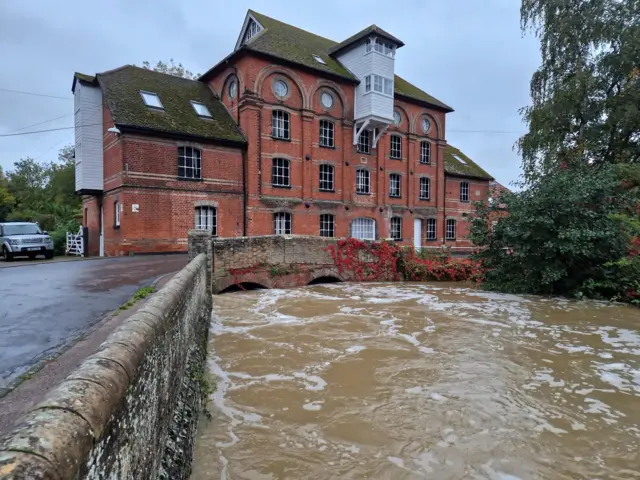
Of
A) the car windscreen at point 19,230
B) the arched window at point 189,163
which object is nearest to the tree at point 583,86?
the arched window at point 189,163

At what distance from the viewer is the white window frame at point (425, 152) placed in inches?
1118

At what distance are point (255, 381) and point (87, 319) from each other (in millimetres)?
2600

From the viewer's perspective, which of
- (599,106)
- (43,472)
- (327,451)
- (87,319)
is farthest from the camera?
(599,106)

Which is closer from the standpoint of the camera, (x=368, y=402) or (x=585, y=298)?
(x=368, y=402)

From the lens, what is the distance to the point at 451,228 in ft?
100

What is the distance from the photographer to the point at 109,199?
19.4 metres

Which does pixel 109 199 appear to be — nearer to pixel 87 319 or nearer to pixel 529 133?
pixel 87 319

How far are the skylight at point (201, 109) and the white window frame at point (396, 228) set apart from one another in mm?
13168

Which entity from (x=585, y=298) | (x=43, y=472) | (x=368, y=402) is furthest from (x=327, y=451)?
(x=585, y=298)

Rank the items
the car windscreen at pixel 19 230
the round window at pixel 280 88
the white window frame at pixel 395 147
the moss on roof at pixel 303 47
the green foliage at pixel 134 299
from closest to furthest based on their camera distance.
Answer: the green foliage at pixel 134 299
the car windscreen at pixel 19 230
the round window at pixel 280 88
the moss on roof at pixel 303 47
the white window frame at pixel 395 147

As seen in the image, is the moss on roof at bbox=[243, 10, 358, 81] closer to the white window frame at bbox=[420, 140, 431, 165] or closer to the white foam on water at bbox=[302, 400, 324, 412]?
the white window frame at bbox=[420, 140, 431, 165]

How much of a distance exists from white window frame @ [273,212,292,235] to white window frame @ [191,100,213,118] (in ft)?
20.2

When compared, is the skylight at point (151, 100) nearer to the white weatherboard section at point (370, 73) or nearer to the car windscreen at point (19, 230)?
the car windscreen at point (19, 230)

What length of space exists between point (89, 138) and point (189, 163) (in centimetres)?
570
